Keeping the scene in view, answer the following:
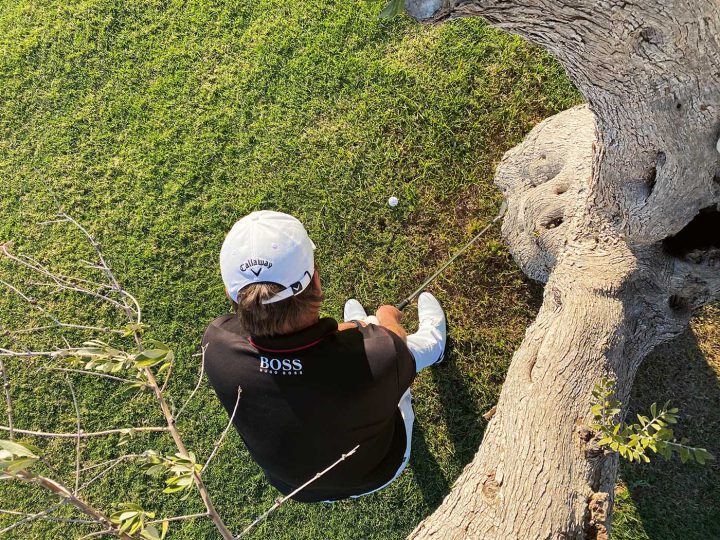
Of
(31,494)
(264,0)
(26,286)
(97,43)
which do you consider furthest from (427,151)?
(31,494)

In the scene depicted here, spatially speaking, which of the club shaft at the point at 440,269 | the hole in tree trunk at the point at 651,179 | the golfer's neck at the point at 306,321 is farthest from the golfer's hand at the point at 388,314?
the hole in tree trunk at the point at 651,179

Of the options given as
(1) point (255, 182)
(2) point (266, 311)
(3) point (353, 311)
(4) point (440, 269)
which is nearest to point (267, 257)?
(2) point (266, 311)

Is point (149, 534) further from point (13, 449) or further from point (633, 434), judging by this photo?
point (633, 434)

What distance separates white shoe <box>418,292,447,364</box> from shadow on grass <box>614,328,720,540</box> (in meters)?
1.35

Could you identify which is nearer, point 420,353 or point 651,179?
point 651,179

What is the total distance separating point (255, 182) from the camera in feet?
12.8

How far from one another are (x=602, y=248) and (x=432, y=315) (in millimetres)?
1317

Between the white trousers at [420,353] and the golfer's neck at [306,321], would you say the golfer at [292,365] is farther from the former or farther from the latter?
the white trousers at [420,353]

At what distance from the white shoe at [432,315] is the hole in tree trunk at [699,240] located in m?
1.46

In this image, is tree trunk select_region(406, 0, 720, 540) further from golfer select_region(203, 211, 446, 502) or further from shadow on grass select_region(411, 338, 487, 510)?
shadow on grass select_region(411, 338, 487, 510)

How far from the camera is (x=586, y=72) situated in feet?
5.57

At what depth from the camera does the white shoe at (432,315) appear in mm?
3312

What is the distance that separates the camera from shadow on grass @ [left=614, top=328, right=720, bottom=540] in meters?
3.09

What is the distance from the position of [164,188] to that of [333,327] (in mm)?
2541
